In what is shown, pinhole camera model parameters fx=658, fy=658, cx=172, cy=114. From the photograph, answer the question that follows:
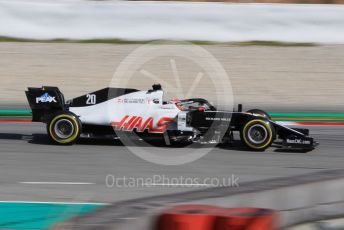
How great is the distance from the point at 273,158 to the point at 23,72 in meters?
10.3

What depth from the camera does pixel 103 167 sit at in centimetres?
964

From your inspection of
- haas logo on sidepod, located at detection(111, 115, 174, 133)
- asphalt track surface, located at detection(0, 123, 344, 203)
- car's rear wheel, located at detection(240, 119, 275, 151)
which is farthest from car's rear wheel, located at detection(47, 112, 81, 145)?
car's rear wheel, located at detection(240, 119, 275, 151)

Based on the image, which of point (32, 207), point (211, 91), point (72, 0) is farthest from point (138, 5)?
point (32, 207)

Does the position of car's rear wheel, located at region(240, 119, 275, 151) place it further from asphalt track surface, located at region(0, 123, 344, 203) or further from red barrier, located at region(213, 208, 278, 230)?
red barrier, located at region(213, 208, 278, 230)

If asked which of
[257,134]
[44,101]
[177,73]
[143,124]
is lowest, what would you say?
[257,134]

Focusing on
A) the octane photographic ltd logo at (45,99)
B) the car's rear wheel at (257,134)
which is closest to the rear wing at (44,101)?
the octane photographic ltd logo at (45,99)

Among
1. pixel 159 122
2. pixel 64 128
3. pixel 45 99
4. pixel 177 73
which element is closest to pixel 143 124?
pixel 159 122

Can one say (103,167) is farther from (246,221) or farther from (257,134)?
(246,221)

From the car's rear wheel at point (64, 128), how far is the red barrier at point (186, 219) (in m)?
5.82

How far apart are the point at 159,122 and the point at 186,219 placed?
5684mm

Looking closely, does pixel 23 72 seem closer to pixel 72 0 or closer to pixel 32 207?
pixel 72 0

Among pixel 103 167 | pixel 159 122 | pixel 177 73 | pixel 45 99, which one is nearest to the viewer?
pixel 103 167

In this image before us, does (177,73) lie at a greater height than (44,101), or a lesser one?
greater

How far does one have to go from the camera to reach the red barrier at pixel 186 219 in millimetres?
4938
